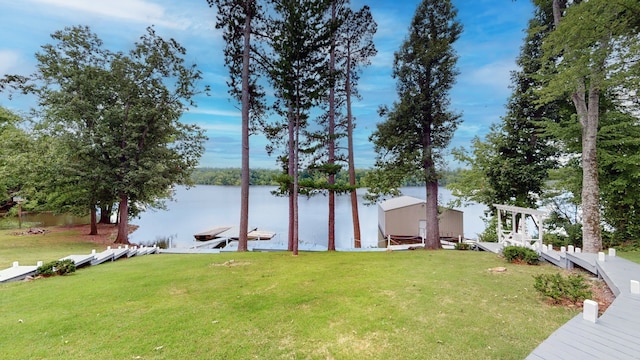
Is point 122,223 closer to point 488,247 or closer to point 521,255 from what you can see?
point 521,255

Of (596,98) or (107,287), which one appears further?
(596,98)

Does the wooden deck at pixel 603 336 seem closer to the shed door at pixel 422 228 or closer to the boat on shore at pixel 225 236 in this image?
the shed door at pixel 422 228

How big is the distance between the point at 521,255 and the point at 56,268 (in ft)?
39.2

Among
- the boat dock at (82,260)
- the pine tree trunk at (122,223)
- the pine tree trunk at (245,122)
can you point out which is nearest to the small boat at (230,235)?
the pine tree trunk at (122,223)

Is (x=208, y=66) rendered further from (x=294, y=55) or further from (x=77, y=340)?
(x=77, y=340)

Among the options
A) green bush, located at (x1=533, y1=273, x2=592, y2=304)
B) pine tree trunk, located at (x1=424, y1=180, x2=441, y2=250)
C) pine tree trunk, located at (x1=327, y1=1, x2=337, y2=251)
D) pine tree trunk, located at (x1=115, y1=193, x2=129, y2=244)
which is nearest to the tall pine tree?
pine tree trunk, located at (x1=424, y1=180, x2=441, y2=250)

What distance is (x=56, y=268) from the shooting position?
255 inches

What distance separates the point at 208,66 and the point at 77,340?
14.0 metres

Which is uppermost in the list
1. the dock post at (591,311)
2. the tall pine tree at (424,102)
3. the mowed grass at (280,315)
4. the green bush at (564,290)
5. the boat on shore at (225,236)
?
the tall pine tree at (424,102)

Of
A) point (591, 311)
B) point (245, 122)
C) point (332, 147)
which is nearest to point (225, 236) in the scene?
point (245, 122)

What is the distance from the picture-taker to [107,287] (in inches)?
209

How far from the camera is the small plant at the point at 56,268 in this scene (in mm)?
6293

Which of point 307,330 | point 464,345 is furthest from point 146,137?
point 464,345

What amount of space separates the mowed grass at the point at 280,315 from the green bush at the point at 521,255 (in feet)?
2.29
